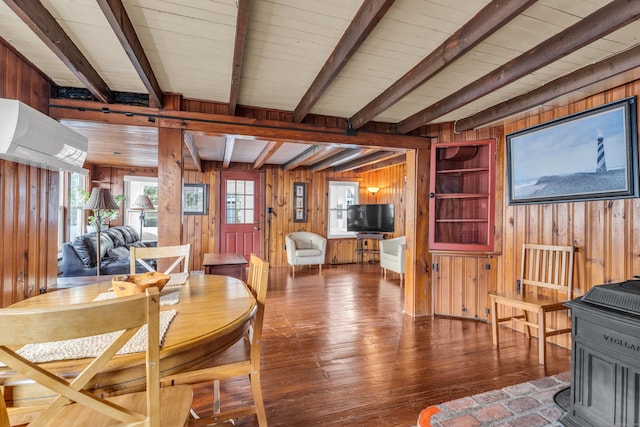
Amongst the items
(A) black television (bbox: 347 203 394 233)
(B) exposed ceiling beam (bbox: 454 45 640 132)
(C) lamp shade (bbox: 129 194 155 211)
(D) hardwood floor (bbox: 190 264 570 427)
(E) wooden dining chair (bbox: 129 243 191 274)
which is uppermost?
(B) exposed ceiling beam (bbox: 454 45 640 132)

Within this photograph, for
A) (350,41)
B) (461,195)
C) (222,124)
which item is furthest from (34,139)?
(461,195)

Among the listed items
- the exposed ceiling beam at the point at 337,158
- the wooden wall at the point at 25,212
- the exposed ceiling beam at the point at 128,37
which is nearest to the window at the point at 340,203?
the exposed ceiling beam at the point at 337,158

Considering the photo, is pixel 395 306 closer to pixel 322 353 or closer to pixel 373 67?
pixel 322 353

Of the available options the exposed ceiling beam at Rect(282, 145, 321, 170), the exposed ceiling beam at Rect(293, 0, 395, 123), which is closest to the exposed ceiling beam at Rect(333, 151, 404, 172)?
the exposed ceiling beam at Rect(282, 145, 321, 170)

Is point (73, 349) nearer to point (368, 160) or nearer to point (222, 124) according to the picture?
point (222, 124)

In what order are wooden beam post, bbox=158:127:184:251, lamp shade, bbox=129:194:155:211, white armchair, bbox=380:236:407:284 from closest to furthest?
1. wooden beam post, bbox=158:127:184:251
2. white armchair, bbox=380:236:407:284
3. lamp shade, bbox=129:194:155:211

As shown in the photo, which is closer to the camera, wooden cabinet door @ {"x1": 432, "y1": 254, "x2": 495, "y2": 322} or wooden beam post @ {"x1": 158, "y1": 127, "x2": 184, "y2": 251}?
wooden beam post @ {"x1": 158, "y1": 127, "x2": 184, "y2": 251}

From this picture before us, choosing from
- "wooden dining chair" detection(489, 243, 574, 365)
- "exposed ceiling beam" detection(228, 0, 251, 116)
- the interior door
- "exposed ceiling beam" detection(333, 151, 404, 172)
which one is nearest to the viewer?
"exposed ceiling beam" detection(228, 0, 251, 116)

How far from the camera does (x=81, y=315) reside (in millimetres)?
750

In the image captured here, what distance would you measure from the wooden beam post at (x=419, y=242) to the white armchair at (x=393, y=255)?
1.48 meters

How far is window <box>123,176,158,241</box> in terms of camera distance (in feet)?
21.0

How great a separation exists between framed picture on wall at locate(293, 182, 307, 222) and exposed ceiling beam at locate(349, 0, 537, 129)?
4.46 metres

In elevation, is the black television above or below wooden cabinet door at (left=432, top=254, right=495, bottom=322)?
above

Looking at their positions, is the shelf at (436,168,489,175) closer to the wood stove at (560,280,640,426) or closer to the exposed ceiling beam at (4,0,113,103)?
the wood stove at (560,280,640,426)
